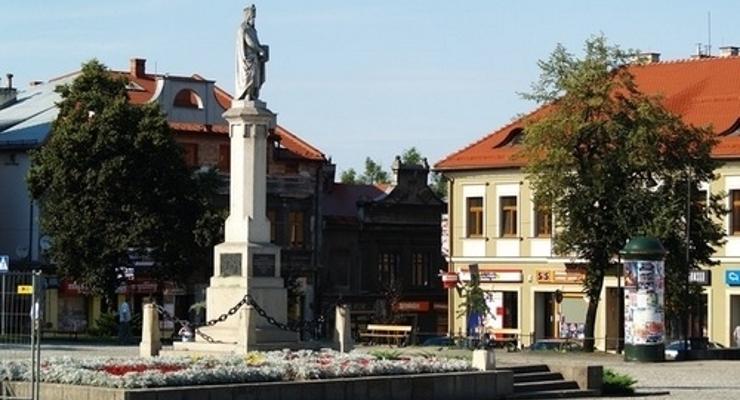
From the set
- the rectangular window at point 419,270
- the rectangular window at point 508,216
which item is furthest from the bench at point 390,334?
the rectangular window at point 419,270

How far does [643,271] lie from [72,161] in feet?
87.1

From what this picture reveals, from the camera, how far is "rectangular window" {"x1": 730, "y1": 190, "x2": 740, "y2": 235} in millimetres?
70250

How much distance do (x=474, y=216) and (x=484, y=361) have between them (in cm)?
4304

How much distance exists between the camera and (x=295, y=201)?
90.5m

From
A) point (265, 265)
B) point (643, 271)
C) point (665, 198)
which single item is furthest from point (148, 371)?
point (665, 198)

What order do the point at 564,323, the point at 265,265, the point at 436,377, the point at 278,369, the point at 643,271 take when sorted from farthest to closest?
the point at 564,323, the point at 643,271, the point at 265,265, the point at 436,377, the point at 278,369

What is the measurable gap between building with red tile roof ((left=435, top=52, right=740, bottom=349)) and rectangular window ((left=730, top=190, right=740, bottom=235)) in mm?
35

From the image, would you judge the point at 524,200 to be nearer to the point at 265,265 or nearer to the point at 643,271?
the point at 643,271

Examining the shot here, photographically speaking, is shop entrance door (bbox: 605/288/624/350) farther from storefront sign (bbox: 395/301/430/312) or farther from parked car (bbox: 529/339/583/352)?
storefront sign (bbox: 395/301/430/312)

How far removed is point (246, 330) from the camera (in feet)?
124

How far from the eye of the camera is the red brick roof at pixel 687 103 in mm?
71938

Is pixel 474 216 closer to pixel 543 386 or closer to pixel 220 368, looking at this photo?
pixel 543 386

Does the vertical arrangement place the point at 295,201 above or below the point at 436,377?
above

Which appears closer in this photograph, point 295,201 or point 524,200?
point 524,200
